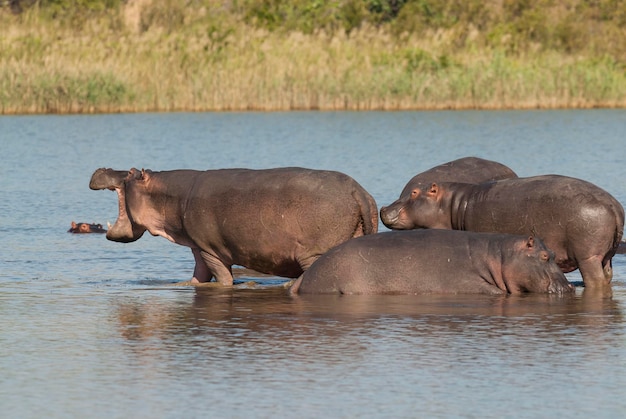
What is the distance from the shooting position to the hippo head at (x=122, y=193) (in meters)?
11.2

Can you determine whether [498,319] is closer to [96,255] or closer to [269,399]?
[269,399]

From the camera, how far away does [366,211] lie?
1035cm

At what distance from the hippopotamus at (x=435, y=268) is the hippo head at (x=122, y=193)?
86.8 inches

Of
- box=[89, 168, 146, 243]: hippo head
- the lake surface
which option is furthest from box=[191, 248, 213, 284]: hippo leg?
box=[89, 168, 146, 243]: hippo head

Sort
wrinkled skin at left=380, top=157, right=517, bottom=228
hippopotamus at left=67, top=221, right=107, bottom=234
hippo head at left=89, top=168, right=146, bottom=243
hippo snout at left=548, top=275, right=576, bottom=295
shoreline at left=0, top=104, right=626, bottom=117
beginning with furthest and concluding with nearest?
shoreline at left=0, top=104, right=626, bottom=117, hippopotamus at left=67, top=221, right=107, bottom=234, wrinkled skin at left=380, top=157, right=517, bottom=228, hippo head at left=89, top=168, right=146, bottom=243, hippo snout at left=548, top=275, right=576, bottom=295

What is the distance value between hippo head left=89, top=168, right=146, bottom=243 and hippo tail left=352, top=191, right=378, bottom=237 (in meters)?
1.88

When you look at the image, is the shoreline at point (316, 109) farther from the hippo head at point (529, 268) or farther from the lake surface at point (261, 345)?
the hippo head at point (529, 268)

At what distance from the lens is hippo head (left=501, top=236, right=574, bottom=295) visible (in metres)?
9.44

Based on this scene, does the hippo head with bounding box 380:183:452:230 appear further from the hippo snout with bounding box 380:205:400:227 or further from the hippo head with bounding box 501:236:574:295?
the hippo head with bounding box 501:236:574:295

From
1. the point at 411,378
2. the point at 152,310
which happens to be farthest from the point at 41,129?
the point at 411,378

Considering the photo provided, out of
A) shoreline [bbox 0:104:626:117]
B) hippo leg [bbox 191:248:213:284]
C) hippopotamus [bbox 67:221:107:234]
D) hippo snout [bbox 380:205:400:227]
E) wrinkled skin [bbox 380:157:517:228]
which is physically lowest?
hippo leg [bbox 191:248:213:284]

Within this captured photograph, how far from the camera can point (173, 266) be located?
12.3 metres

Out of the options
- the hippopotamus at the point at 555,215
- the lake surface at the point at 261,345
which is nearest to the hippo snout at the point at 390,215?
the hippopotamus at the point at 555,215

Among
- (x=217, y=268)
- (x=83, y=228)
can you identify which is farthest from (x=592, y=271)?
(x=83, y=228)
